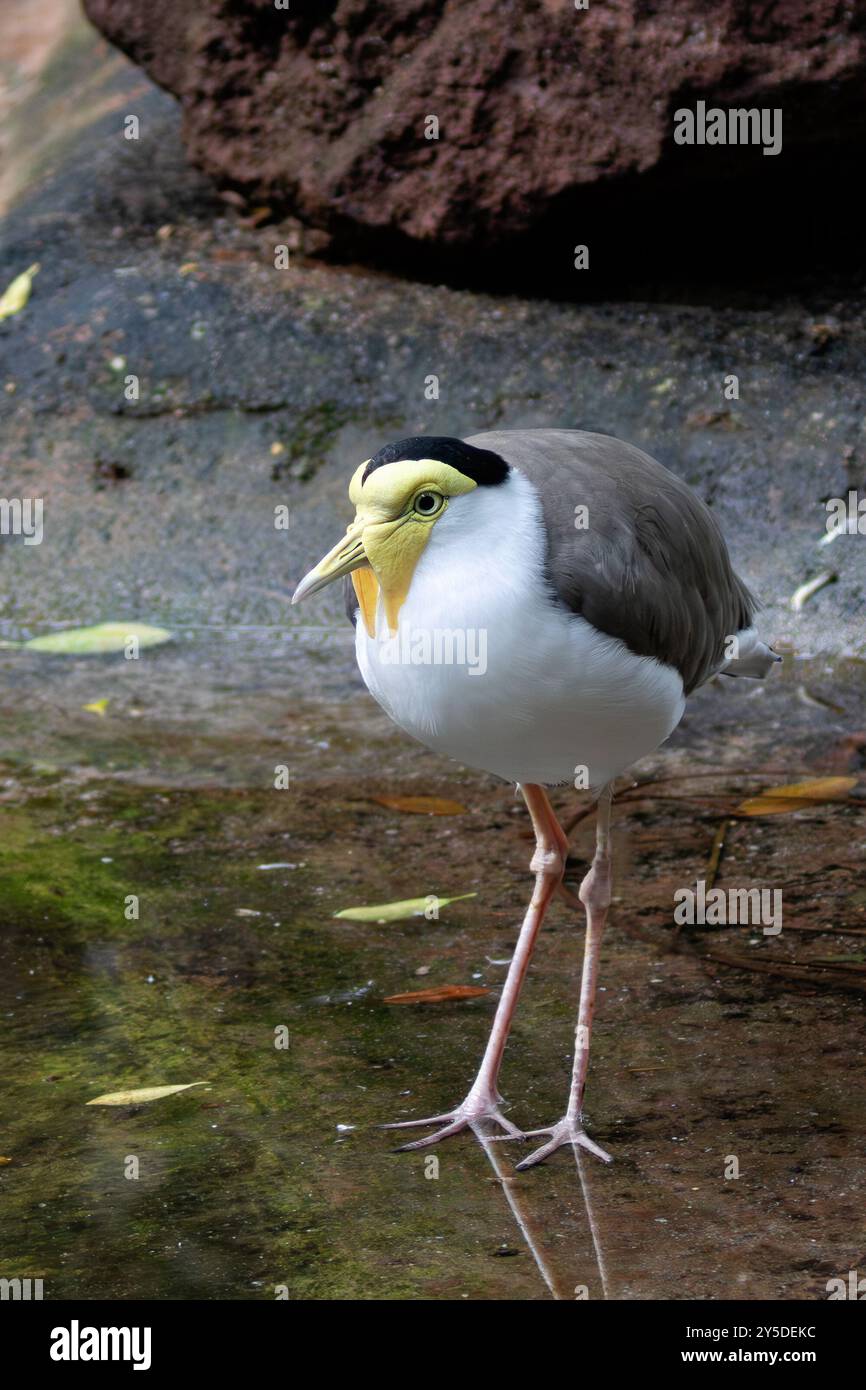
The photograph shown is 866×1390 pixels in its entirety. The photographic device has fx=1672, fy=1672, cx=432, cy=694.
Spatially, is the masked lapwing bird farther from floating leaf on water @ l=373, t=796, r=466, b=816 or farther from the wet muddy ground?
floating leaf on water @ l=373, t=796, r=466, b=816

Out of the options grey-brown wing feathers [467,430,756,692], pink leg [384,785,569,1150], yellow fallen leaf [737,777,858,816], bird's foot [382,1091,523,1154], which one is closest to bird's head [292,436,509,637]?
grey-brown wing feathers [467,430,756,692]

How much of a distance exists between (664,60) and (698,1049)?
4.47 m

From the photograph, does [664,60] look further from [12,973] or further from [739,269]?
[12,973]

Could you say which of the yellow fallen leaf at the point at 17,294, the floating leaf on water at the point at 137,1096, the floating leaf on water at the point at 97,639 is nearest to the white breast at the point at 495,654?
the floating leaf on water at the point at 137,1096

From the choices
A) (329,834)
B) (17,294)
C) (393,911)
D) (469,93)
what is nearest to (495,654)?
(393,911)

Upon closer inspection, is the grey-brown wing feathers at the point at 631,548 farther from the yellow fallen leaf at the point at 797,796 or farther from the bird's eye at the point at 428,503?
the yellow fallen leaf at the point at 797,796

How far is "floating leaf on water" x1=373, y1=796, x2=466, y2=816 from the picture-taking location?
504 centimetres

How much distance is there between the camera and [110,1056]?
147 inches

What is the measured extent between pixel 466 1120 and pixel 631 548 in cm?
123

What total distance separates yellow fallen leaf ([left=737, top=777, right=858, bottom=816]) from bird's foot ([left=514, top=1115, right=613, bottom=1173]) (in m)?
1.70

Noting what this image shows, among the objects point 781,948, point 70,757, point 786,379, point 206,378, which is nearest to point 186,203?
point 206,378

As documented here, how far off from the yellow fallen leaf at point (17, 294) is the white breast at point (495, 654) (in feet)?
16.7

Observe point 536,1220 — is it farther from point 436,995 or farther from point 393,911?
point 393,911

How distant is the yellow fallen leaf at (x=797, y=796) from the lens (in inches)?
195
